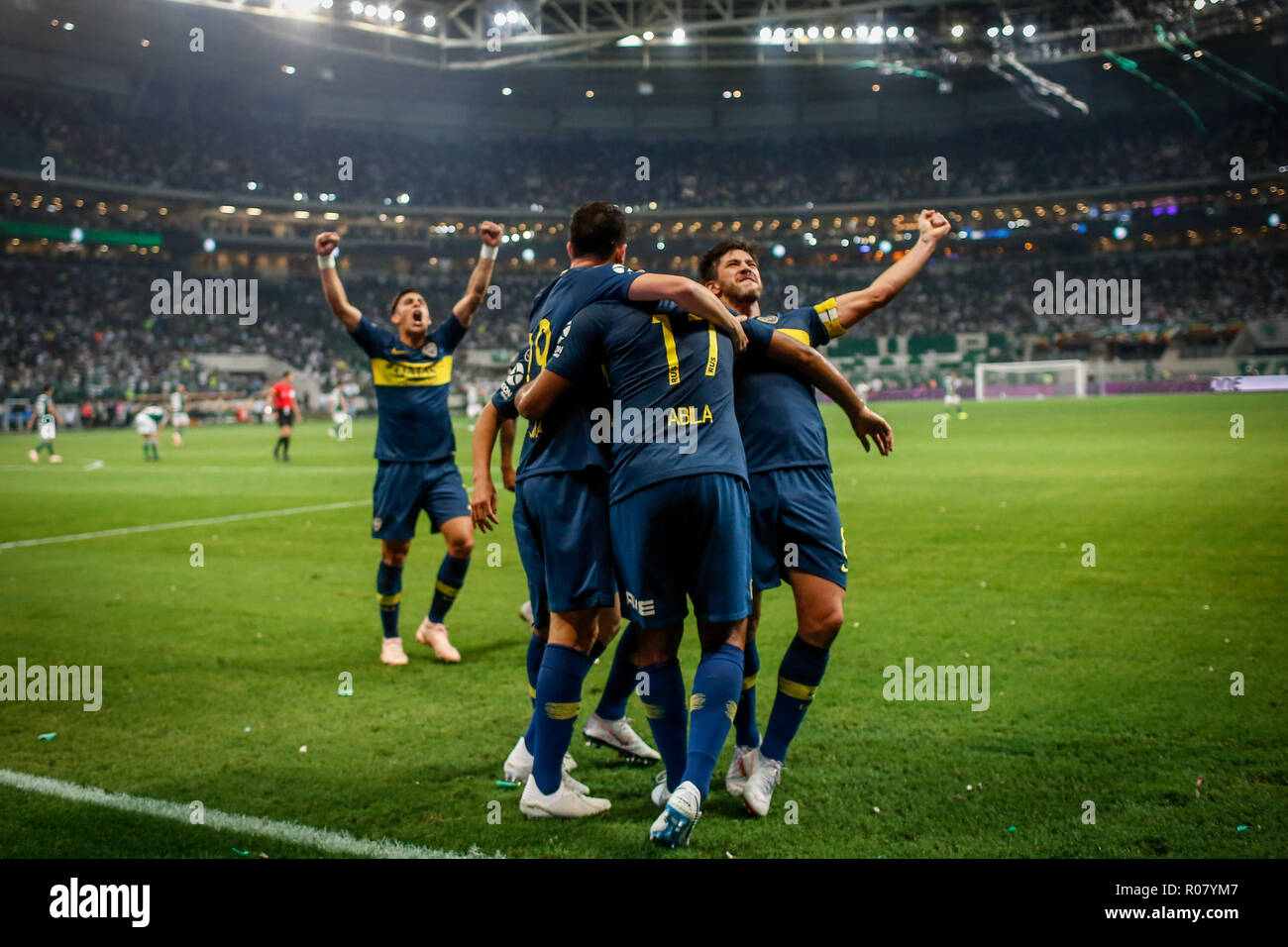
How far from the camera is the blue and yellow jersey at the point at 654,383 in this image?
12.8ft

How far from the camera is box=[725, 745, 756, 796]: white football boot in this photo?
4418 mm

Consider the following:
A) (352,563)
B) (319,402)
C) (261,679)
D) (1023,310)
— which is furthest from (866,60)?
(261,679)

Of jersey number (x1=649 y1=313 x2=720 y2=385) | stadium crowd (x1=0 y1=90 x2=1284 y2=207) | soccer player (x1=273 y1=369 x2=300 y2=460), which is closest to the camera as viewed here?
jersey number (x1=649 y1=313 x2=720 y2=385)

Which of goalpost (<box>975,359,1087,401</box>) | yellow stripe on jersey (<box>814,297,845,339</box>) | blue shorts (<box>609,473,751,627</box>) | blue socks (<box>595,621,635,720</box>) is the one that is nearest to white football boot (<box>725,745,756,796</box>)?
blue socks (<box>595,621,635,720</box>)

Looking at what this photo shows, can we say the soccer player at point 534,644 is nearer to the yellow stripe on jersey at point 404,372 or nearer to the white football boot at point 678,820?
the white football boot at point 678,820

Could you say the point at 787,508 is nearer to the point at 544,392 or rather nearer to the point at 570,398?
the point at 570,398

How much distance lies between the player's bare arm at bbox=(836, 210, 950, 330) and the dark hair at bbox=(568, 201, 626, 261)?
1.04 metres

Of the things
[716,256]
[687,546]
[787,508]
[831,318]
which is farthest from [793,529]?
[716,256]

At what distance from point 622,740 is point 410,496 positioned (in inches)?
108

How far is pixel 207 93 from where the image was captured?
5747 centimetres

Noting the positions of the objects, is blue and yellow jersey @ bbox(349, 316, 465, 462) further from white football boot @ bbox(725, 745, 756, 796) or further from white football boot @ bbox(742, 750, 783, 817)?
white football boot @ bbox(742, 750, 783, 817)

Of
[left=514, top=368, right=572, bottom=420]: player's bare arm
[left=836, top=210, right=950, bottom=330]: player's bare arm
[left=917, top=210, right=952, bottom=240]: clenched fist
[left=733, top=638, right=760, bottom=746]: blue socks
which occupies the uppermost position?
[left=917, top=210, right=952, bottom=240]: clenched fist

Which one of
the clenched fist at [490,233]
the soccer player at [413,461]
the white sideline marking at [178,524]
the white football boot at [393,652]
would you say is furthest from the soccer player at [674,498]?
the white sideline marking at [178,524]
